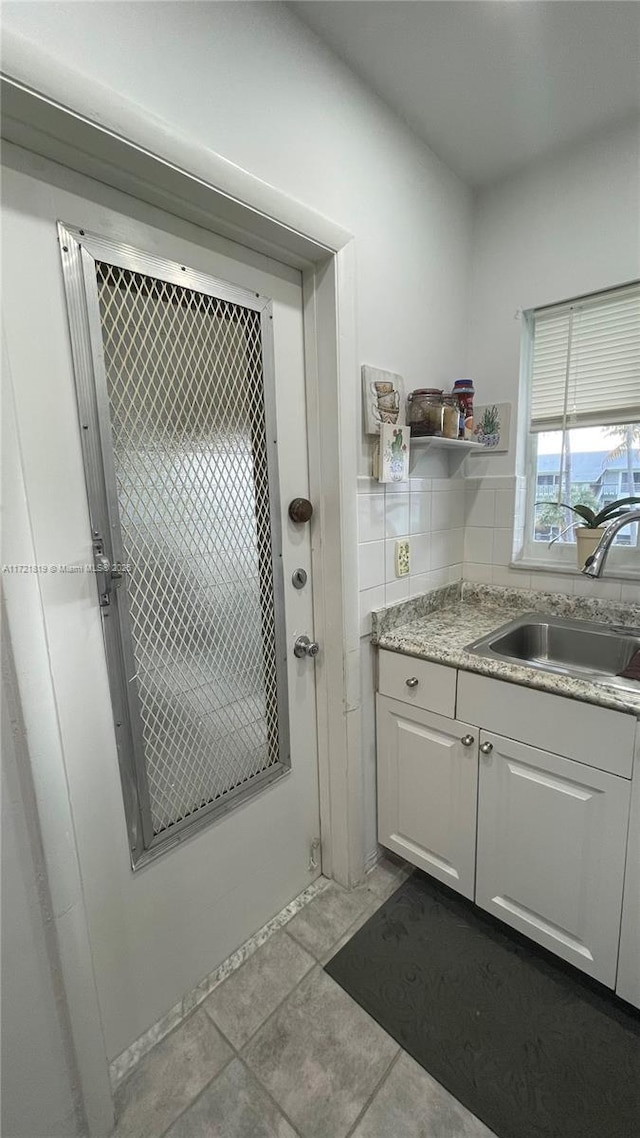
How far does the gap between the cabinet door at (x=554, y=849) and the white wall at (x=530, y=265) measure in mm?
735

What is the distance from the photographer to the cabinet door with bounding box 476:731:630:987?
42.9 inches

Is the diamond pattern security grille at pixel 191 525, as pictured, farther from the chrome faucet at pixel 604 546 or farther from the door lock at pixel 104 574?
the chrome faucet at pixel 604 546

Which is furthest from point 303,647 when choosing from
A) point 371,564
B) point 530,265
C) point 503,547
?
point 530,265

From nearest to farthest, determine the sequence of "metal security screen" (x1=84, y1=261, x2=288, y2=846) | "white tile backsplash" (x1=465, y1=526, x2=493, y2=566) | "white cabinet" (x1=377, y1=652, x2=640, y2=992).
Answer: "metal security screen" (x1=84, y1=261, x2=288, y2=846) < "white cabinet" (x1=377, y1=652, x2=640, y2=992) < "white tile backsplash" (x1=465, y1=526, x2=493, y2=566)

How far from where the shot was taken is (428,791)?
1427mm

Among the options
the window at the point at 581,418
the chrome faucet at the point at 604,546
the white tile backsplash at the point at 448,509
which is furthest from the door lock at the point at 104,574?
the window at the point at 581,418

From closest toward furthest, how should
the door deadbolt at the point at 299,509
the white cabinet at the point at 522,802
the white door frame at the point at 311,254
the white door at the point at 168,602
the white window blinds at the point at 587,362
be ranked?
the white door frame at the point at 311,254 → the white door at the point at 168,602 → the white cabinet at the point at 522,802 → the door deadbolt at the point at 299,509 → the white window blinds at the point at 587,362

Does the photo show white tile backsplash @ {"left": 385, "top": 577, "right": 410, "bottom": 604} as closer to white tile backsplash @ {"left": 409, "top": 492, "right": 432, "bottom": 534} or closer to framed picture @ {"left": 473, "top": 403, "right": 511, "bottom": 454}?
white tile backsplash @ {"left": 409, "top": 492, "right": 432, "bottom": 534}

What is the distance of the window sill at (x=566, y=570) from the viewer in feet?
5.02

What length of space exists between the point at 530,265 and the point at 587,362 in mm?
406

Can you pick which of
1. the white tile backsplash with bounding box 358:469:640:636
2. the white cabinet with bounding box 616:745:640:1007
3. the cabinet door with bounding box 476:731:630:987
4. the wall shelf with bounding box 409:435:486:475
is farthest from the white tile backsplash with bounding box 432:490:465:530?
the white cabinet with bounding box 616:745:640:1007

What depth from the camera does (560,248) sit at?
60.2 inches

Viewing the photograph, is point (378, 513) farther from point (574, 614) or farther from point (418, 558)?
point (574, 614)

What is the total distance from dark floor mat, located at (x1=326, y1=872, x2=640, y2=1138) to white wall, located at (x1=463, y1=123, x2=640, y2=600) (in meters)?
1.17
